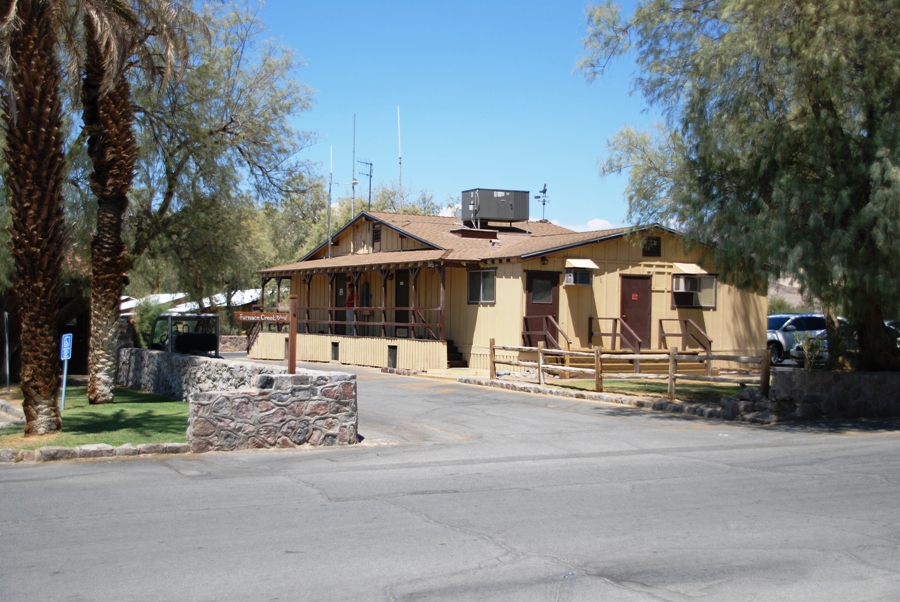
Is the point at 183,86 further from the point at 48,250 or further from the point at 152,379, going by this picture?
the point at 48,250

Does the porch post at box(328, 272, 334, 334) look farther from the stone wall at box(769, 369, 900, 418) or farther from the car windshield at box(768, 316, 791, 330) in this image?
the stone wall at box(769, 369, 900, 418)

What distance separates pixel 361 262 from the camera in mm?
31250

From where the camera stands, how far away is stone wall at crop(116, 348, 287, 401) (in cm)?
1645

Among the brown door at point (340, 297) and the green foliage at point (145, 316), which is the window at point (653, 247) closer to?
the brown door at point (340, 297)

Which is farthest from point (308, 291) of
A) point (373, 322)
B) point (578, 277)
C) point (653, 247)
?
point (653, 247)

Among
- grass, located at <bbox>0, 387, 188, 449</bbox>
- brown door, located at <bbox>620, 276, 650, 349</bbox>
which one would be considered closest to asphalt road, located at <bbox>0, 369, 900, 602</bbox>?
grass, located at <bbox>0, 387, 188, 449</bbox>

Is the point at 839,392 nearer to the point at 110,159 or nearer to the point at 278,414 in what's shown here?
the point at 278,414

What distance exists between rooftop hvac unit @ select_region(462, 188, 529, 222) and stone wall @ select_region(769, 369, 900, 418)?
17.4m

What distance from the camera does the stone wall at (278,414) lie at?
12.3 meters

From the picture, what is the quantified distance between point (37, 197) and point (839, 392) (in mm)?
13910

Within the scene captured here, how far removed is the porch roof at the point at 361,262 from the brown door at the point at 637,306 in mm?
5769

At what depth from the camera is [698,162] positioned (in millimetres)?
16500

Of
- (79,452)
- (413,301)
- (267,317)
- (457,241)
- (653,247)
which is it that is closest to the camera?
(79,452)

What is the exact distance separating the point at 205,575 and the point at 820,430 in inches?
462
